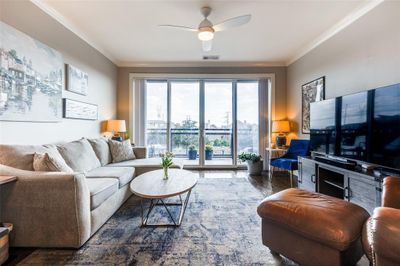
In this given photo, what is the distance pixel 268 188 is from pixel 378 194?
6.36 ft

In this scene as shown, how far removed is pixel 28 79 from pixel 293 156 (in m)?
4.26

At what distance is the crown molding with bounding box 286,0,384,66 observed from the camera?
2506mm

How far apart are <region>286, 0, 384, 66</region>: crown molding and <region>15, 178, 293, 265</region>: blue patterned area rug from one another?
291 cm

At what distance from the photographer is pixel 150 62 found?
16.1ft

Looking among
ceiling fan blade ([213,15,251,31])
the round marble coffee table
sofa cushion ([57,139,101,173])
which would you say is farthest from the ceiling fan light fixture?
sofa cushion ([57,139,101,173])

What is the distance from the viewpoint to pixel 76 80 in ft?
10.7

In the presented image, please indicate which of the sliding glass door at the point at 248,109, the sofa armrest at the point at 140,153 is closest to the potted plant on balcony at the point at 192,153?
the sliding glass door at the point at 248,109

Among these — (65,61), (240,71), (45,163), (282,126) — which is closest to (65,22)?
(65,61)

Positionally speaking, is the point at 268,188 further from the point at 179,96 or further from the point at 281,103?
the point at 179,96

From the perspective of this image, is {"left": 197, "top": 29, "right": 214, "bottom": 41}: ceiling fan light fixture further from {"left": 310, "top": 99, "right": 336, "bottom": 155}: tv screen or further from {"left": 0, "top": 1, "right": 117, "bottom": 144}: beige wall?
{"left": 0, "top": 1, "right": 117, "bottom": 144}: beige wall

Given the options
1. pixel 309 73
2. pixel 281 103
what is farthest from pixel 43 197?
pixel 281 103

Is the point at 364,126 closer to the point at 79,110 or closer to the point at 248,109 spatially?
the point at 248,109

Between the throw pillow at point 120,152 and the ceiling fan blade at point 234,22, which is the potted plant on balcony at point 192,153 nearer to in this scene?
the throw pillow at point 120,152

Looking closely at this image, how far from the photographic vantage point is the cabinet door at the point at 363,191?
6.22 ft
